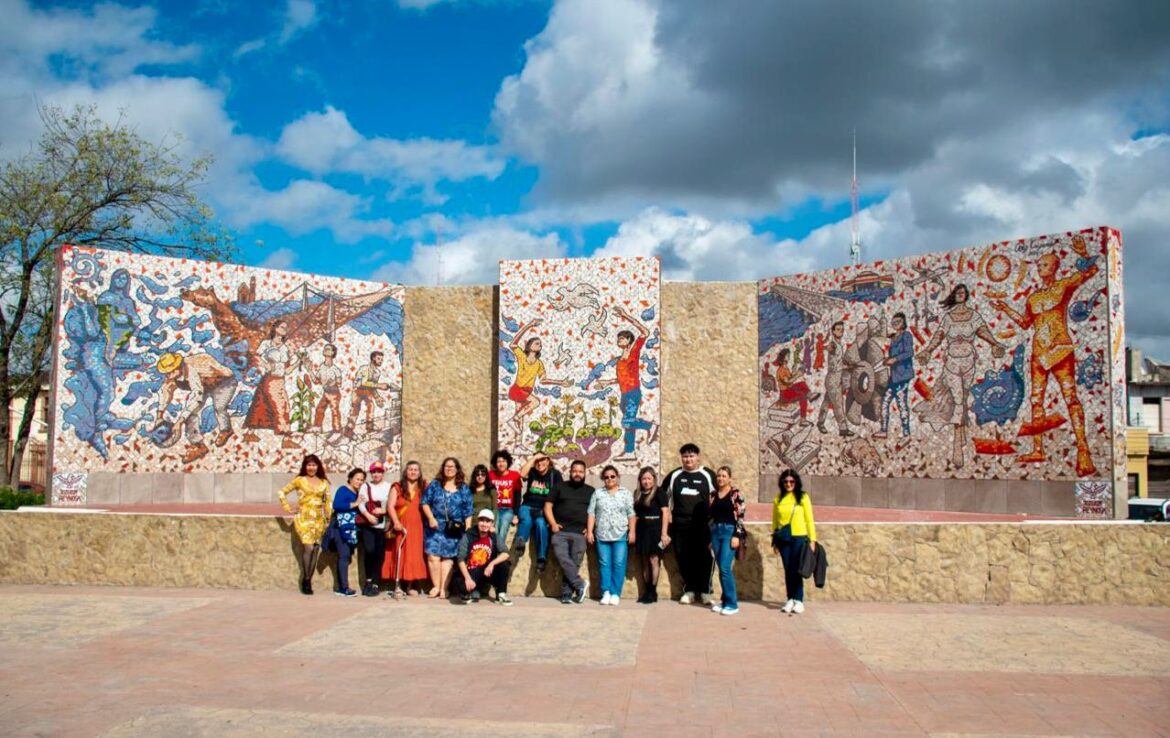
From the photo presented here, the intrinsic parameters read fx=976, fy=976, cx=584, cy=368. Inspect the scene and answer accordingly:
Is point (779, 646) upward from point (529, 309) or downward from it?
downward

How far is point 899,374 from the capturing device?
707 inches

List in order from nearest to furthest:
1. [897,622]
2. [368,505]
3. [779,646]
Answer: [779,646] < [897,622] < [368,505]

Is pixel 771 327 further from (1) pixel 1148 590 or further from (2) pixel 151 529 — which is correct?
(2) pixel 151 529

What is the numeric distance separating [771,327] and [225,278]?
11.1 meters

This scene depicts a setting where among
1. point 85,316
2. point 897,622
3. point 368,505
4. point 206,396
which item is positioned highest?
point 85,316

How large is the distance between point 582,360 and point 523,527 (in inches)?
395

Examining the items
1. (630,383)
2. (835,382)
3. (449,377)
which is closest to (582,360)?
(630,383)

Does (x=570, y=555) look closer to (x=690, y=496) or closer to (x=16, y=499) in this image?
(x=690, y=496)

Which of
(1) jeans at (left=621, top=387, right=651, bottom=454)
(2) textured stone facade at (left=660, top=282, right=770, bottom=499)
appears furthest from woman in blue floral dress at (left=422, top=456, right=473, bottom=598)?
(2) textured stone facade at (left=660, top=282, right=770, bottom=499)

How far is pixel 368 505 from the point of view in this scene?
10.6 metres

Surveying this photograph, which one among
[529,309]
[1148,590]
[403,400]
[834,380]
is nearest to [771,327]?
[834,380]

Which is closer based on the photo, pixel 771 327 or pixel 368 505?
pixel 368 505

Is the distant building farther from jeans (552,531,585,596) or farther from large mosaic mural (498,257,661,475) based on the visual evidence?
jeans (552,531,585,596)

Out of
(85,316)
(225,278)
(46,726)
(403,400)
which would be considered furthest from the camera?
(403,400)
